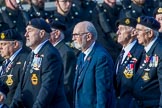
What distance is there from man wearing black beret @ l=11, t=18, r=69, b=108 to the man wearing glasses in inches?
10.6

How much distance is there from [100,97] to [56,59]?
0.73 m

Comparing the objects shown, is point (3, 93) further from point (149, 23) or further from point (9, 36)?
point (149, 23)

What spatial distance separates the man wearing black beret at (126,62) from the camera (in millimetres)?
10469

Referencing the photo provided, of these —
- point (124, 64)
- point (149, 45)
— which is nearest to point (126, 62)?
point (124, 64)

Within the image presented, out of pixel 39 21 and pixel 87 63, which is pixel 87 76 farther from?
pixel 39 21

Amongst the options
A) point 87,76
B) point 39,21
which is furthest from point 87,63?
point 39,21

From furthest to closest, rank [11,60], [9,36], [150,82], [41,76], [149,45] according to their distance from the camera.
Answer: [9,36]
[11,60]
[149,45]
[150,82]
[41,76]

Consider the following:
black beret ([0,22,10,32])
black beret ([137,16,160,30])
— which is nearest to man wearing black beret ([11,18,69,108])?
black beret ([137,16,160,30])

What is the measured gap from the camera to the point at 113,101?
9.90 m

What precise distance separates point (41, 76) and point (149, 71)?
1.50 metres

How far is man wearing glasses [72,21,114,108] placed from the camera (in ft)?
31.9

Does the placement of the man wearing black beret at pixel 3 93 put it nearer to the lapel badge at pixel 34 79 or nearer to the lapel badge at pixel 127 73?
the lapel badge at pixel 34 79

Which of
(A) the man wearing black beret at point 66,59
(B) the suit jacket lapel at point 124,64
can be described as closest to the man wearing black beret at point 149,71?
(B) the suit jacket lapel at point 124,64

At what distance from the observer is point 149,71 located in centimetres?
1034
